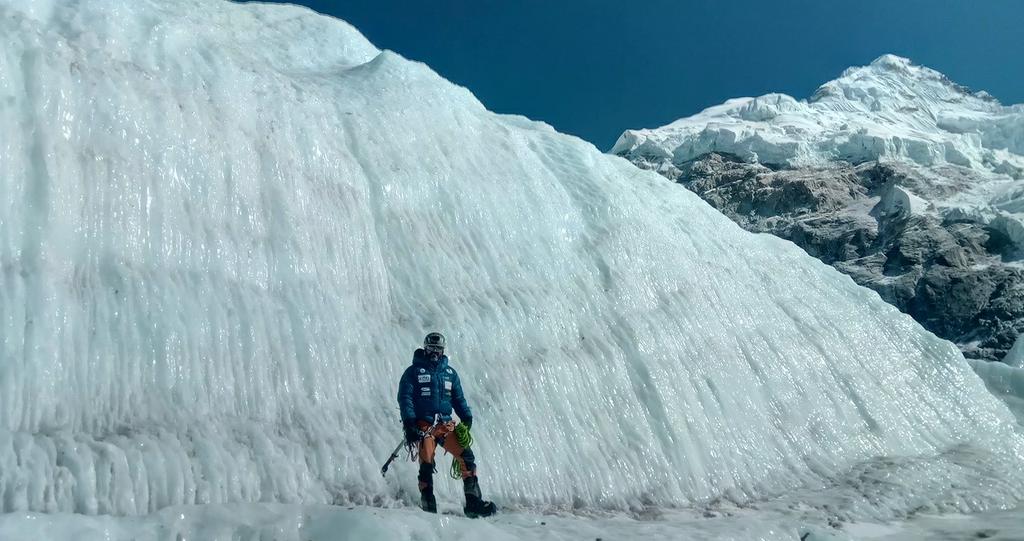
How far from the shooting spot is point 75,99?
30.5 feet

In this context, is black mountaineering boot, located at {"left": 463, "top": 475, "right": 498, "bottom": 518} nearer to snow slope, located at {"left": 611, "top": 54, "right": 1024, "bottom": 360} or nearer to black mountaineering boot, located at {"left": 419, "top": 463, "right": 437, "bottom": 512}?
black mountaineering boot, located at {"left": 419, "top": 463, "right": 437, "bottom": 512}

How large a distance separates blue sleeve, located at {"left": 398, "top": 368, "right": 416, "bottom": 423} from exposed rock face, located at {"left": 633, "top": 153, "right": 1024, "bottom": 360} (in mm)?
46516

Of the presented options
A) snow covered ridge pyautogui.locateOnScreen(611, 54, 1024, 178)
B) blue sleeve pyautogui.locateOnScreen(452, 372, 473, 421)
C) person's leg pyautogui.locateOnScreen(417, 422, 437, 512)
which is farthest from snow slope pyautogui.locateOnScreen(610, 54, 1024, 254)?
person's leg pyautogui.locateOnScreen(417, 422, 437, 512)

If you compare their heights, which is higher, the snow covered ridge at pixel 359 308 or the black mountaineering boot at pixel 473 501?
the snow covered ridge at pixel 359 308

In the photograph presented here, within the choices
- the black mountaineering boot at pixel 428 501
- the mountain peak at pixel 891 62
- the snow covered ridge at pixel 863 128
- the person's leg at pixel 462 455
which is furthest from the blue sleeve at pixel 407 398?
the mountain peak at pixel 891 62

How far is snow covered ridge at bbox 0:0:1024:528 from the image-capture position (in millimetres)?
8273

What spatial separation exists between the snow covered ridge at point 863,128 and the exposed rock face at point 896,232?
116 inches

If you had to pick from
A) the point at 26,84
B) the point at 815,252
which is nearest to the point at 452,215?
the point at 26,84

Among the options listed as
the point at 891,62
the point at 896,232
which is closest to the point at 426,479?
the point at 896,232

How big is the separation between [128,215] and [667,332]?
8.42 meters

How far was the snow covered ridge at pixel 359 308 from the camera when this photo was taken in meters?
8.27

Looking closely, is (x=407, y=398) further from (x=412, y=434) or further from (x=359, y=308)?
(x=359, y=308)

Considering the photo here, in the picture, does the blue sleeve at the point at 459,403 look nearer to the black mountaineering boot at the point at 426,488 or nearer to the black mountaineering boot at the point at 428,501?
the black mountaineering boot at the point at 426,488

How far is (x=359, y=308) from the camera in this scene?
11.0m
